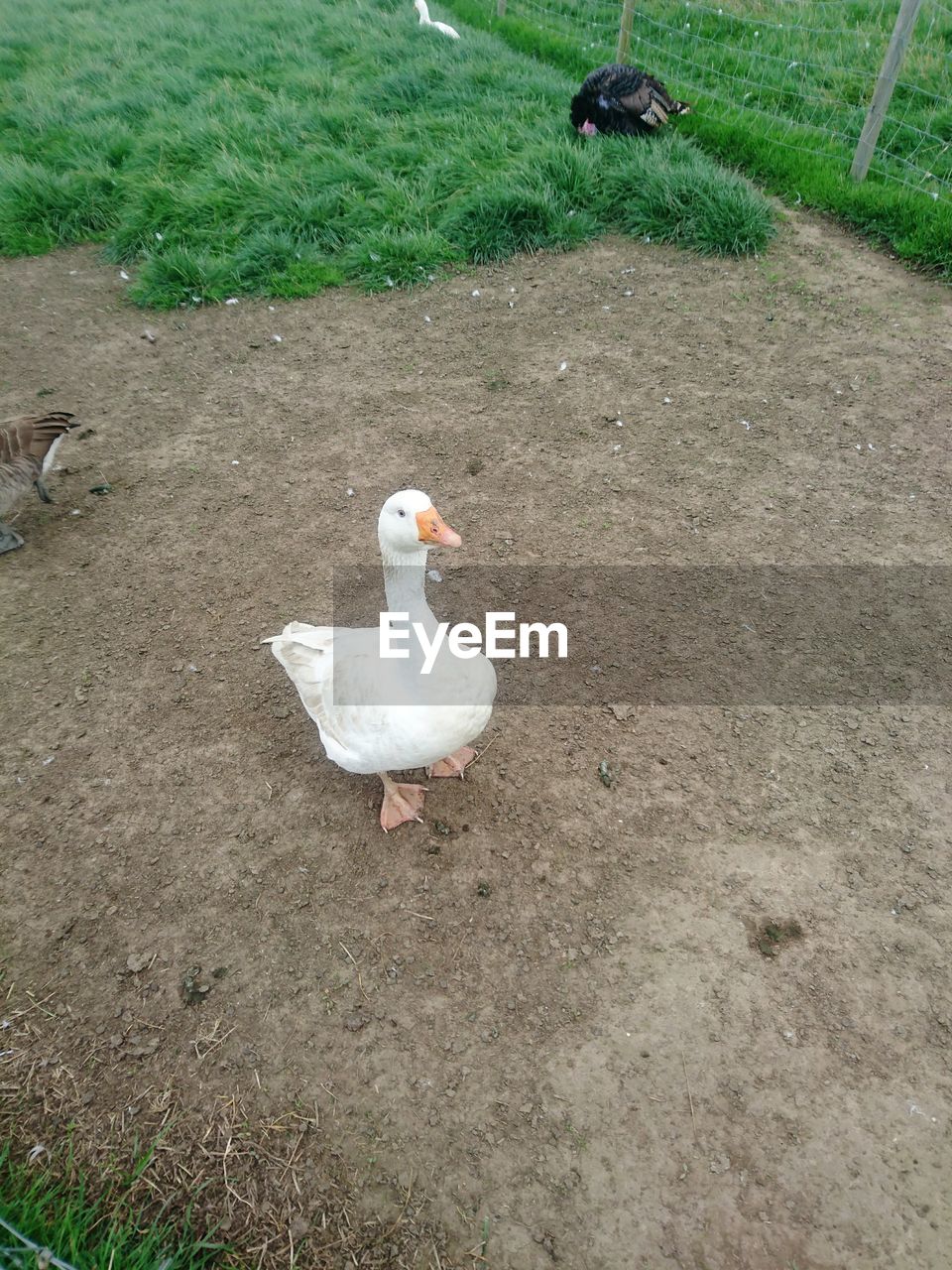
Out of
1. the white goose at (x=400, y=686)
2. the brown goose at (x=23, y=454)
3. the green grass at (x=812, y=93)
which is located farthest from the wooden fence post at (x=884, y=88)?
the brown goose at (x=23, y=454)

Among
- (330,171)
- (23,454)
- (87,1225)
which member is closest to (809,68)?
(330,171)

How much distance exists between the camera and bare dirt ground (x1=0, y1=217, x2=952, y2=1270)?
245cm

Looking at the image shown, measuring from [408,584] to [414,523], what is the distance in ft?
1.03

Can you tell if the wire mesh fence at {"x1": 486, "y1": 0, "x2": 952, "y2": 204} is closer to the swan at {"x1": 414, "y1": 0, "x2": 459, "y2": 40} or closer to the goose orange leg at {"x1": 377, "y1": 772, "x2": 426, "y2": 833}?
the swan at {"x1": 414, "y1": 0, "x2": 459, "y2": 40}

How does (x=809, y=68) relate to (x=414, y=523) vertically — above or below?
above

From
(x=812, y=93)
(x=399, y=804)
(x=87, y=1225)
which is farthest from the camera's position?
(x=812, y=93)

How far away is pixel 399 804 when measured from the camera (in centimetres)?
337

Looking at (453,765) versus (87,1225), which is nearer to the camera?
(87,1225)

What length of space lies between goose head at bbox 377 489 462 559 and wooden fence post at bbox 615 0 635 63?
8.36 m

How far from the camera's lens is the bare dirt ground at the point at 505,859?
Result: 2445mm

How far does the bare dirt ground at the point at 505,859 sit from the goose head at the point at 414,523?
46.7 inches

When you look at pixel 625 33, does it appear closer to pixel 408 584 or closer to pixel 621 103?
pixel 621 103

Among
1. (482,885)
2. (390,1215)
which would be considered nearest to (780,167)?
(482,885)

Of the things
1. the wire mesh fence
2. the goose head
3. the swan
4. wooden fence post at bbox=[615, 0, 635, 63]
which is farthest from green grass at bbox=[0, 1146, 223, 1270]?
the swan
